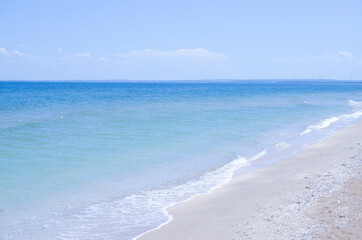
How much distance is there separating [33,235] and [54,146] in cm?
841

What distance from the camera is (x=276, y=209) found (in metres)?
7.63

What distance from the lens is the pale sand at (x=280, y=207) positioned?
20.8ft

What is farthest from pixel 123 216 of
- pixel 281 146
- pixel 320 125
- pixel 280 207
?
pixel 320 125

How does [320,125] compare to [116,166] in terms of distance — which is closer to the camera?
[116,166]

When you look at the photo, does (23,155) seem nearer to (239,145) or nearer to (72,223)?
(72,223)

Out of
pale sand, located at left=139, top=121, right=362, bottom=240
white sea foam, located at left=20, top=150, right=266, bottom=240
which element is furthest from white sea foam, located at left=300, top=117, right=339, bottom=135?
white sea foam, located at left=20, top=150, right=266, bottom=240

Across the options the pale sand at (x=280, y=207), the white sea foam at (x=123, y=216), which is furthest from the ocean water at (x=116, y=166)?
the pale sand at (x=280, y=207)

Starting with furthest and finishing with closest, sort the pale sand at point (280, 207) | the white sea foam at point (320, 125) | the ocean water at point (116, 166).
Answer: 1. the white sea foam at point (320, 125)
2. the ocean water at point (116, 166)
3. the pale sand at point (280, 207)

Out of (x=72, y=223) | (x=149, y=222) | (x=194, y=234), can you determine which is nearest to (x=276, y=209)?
(x=194, y=234)

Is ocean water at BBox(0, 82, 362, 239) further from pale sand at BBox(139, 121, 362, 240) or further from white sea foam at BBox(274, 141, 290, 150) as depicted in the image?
pale sand at BBox(139, 121, 362, 240)

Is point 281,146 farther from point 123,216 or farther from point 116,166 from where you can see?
point 123,216

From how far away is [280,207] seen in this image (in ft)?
25.3

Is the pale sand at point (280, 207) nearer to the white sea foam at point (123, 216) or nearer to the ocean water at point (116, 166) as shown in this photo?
the white sea foam at point (123, 216)

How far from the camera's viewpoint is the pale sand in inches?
250
